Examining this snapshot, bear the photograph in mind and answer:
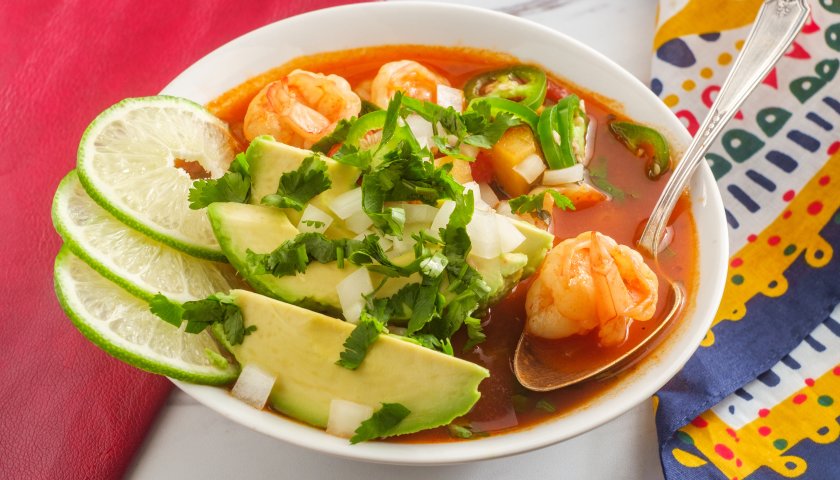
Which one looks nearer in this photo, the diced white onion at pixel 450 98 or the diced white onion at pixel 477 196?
the diced white onion at pixel 477 196

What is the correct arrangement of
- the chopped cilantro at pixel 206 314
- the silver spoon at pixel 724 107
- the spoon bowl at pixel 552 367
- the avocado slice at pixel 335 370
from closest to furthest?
the avocado slice at pixel 335 370, the chopped cilantro at pixel 206 314, the spoon bowl at pixel 552 367, the silver spoon at pixel 724 107

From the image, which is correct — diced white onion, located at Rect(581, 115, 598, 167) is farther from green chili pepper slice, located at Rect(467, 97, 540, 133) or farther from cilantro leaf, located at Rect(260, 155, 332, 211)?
cilantro leaf, located at Rect(260, 155, 332, 211)

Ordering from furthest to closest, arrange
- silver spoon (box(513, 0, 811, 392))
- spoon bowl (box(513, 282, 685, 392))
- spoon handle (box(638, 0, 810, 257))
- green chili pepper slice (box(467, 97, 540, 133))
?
green chili pepper slice (box(467, 97, 540, 133)) < spoon handle (box(638, 0, 810, 257)) < silver spoon (box(513, 0, 811, 392)) < spoon bowl (box(513, 282, 685, 392))

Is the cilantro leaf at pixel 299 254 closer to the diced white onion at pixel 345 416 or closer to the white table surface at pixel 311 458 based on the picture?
the diced white onion at pixel 345 416

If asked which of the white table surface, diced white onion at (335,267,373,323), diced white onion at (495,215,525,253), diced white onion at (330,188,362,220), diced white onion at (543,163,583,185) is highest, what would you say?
diced white onion at (330,188,362,220)

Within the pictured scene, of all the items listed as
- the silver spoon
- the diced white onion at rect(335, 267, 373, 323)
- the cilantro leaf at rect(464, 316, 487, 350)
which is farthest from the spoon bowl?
the diced white onion at rect(335, 267, 373, 323)

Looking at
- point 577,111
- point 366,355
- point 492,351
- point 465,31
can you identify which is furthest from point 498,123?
point 366,355

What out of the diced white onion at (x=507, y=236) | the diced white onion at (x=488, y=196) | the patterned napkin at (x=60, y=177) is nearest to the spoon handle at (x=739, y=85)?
the diced white onion at (x=488, y=196)
